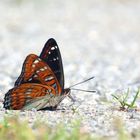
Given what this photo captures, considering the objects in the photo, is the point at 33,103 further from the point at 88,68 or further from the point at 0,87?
the point at 88,68

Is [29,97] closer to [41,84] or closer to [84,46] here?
[41,84]

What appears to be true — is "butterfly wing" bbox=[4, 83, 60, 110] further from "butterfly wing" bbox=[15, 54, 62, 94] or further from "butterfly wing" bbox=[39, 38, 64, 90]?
"butterfly wing" bbox=[39, 38, 64, 90]

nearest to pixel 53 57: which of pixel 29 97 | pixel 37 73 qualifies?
pixel 37 73

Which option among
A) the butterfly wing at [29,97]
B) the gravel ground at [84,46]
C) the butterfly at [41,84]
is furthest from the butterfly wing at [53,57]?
the gravel ground at [84,46]

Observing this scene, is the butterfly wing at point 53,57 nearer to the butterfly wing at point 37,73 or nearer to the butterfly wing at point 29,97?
the butterfly wing at point 37,73

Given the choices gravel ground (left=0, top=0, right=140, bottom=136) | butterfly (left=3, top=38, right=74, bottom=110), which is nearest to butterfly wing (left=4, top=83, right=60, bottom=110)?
butterfly (left=3, top=38, right=74, bottom=110)

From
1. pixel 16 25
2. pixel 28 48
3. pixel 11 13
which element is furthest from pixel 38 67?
pixel 11 13
